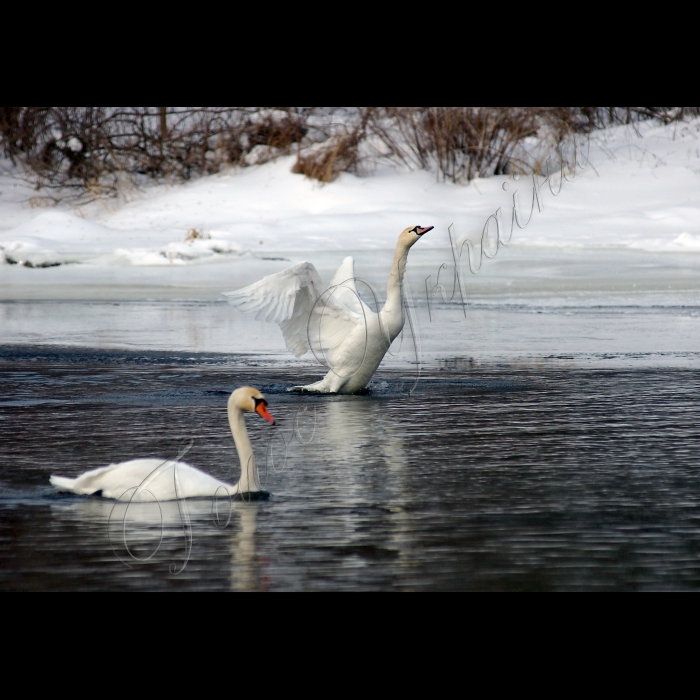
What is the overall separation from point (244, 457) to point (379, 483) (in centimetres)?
61

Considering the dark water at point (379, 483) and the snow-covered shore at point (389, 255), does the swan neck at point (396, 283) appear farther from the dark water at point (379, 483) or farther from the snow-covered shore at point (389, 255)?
the snow-covered shore at point (389, 255)

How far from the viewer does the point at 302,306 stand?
7.08m

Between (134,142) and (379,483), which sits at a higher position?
(134,142)

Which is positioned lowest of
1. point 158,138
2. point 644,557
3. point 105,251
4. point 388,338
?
point 644,557

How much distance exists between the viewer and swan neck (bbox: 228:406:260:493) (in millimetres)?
4582

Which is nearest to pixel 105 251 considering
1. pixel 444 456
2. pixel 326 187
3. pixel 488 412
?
pixel 326 187

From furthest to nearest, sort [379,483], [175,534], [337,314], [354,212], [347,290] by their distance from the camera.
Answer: [354,212] → [347,290] → [337,314] → [379,483] → [175,534]

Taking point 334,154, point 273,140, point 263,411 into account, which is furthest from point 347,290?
point 273,140

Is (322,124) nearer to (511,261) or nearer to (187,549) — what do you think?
(511,261)

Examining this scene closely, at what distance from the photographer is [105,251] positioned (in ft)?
45.1

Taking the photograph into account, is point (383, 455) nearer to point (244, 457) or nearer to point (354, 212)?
point (244, 457)

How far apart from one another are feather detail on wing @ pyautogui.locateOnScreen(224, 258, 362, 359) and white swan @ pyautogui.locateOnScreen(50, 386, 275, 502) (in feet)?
7.23

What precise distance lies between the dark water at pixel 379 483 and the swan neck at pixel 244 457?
0.08 m
